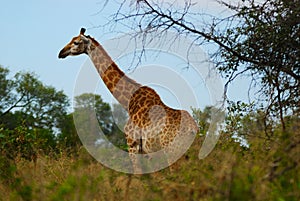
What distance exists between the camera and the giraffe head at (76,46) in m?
8.99

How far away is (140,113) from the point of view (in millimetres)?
8453

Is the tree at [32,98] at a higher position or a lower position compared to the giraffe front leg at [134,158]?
higher

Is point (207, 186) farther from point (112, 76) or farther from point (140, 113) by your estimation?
point (112, 76)

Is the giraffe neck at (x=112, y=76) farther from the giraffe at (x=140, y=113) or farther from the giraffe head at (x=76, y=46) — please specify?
the giraffe head at (x=76, y=46)

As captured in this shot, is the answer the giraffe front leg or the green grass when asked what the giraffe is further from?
the green grass

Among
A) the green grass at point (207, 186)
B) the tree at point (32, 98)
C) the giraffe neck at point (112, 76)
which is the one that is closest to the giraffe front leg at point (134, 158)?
the giraffe neck at point (112, 76)

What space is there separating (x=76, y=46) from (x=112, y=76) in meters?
0.75

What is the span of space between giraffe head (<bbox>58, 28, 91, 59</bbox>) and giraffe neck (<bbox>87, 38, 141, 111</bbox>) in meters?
0.12

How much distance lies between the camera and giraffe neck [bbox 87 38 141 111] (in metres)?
9.05

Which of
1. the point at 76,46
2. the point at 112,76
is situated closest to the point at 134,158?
the point at 112,76

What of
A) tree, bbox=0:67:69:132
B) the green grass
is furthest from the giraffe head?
tree, bbox=0:67:69:132

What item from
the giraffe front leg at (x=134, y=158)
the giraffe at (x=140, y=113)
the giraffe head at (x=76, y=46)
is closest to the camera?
the giraffe at (x=140, y=113)

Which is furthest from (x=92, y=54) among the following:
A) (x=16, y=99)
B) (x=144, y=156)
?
(x=16, y=99)

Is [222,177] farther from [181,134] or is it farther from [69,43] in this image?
[69,43]
